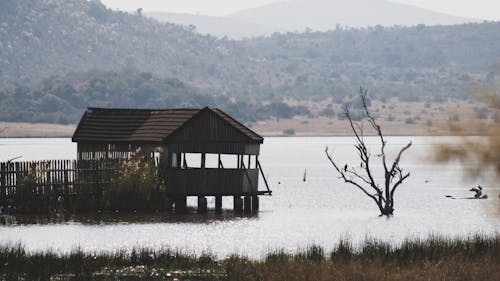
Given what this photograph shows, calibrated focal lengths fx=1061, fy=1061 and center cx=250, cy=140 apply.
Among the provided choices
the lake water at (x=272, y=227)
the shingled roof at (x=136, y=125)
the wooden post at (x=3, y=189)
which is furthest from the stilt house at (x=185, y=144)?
the wooden post at (x=3, y=189)

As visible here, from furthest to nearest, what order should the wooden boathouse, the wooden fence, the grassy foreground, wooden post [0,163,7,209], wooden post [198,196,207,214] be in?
wooden post [198,196,207,214] < the wooden boathouse < the wooden fence < wooden post [0,163,7,209] < the grassy foreground

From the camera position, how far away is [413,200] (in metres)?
71.1

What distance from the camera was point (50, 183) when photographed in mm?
42125

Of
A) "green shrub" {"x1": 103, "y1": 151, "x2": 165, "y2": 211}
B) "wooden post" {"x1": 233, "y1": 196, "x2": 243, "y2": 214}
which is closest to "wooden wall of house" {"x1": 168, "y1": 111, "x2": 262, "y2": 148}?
"green shrub" {"x1": 103, "y1": 151, "x2": 165, "y2": 211}

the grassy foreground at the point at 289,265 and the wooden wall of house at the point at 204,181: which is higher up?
the wooden wall of house at the point at 204,181

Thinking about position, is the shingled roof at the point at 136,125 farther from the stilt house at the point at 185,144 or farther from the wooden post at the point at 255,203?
the wooden post at the point at 255,203

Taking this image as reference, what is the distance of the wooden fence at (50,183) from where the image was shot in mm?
41344

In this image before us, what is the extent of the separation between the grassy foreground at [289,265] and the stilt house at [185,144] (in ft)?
67.4

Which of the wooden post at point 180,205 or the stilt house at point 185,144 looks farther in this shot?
the wooden post at point 180,205

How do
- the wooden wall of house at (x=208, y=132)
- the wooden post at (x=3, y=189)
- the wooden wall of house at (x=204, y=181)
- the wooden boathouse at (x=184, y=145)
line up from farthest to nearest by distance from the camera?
the wooden wall of house at (x=208, y=132) → the wooden boathouse at (x=184, y=145) → the wooden wall of house at (x=204, y=181) → the wooden post at (x=3, y=189)

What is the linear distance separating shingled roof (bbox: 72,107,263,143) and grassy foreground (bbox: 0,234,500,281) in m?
21.9

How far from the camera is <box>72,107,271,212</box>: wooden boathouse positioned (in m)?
45.1

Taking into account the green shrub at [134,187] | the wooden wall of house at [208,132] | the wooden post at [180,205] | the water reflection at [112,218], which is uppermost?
the wooden wall of house at [208,132]

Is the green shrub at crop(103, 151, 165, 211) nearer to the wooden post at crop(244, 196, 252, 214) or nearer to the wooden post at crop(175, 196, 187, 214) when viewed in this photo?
the wooden post at crop(175, 196, 187, 214)
